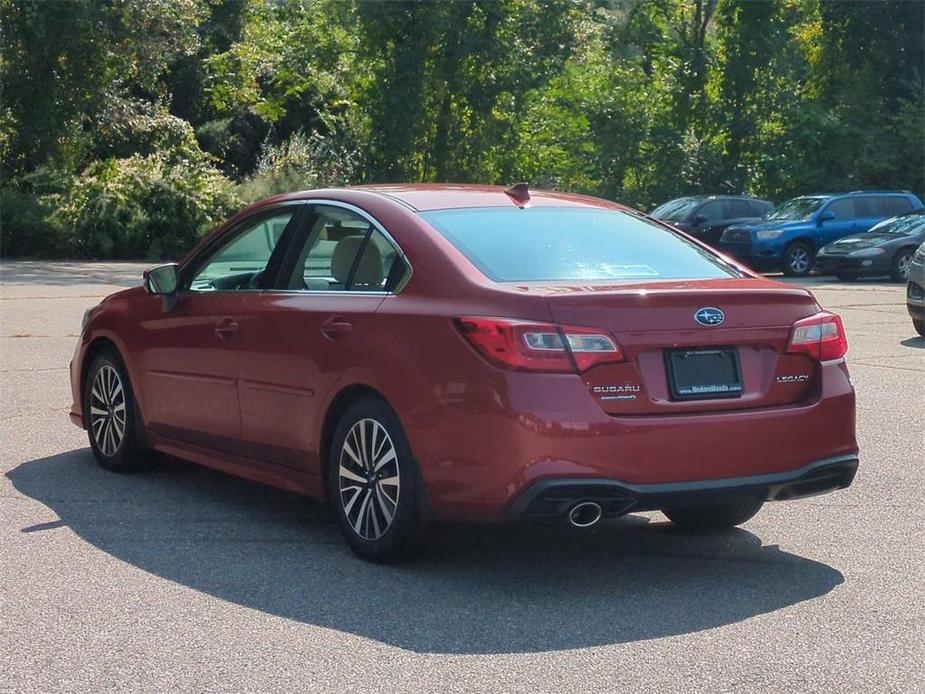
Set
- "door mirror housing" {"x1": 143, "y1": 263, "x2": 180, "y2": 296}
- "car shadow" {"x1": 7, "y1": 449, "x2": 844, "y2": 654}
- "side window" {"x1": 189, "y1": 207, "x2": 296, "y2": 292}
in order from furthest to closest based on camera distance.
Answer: "door mirror housing" {"x1": 143, "y1": 263, "x2": 180, "y2": 296}, "side window" {"x1": 189, "y1": 207, "x2": 296, "y2": 292}, "car shadow" {"x1": 7, "y1": 449, "x2": 844, "y2": 654}

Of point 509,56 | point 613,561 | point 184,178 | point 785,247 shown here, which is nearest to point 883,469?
point 613,561

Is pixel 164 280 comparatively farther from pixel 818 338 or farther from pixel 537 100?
pixel 537 100

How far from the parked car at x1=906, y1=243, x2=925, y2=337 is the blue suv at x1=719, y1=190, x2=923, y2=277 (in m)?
14.7

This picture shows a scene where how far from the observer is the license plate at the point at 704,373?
5.76m

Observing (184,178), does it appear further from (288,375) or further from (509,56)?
(288,375)

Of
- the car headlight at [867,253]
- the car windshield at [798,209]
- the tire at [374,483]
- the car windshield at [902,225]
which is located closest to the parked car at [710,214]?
the car windshield at [798,209]

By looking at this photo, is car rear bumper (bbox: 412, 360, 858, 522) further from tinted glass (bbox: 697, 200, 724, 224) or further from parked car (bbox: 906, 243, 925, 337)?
tinted glass (bbox: 697, 200, 724, 224)

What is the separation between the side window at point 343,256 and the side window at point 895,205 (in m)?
27.3

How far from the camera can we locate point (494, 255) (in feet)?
20.3

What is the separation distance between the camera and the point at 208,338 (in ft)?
24.0

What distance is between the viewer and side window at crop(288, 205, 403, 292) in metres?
6.43

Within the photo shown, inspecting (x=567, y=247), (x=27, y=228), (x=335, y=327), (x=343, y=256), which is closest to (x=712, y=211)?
(x=27, y=228)

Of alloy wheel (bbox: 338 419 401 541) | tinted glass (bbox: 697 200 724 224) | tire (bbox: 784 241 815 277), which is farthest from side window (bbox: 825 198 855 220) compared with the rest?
alloy wheel (bbox: 338 419 401 541)

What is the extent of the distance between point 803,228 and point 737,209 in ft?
8.66
